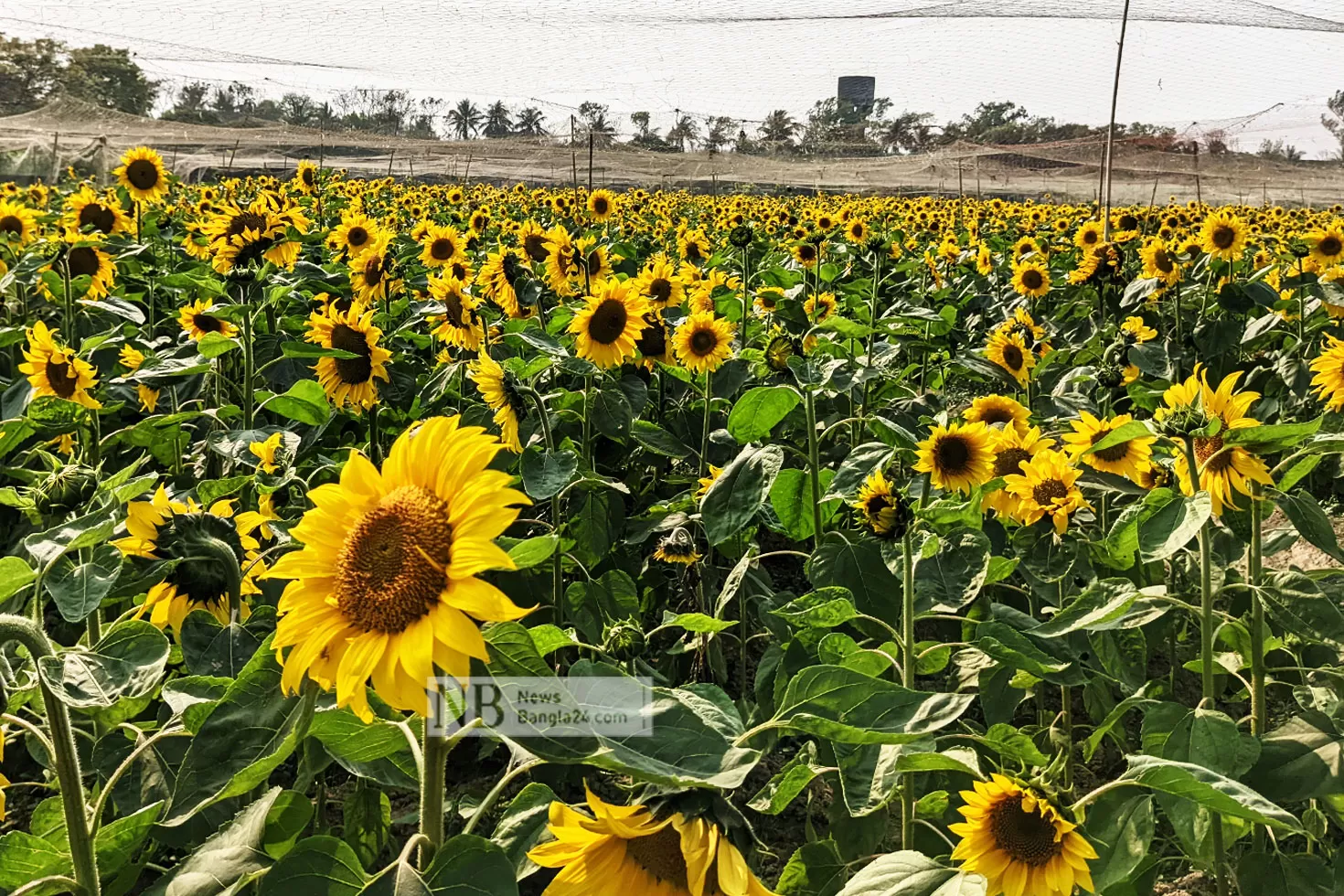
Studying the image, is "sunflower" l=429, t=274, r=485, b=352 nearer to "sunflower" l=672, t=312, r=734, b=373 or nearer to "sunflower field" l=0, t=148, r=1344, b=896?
"sunflower field" l=0, t=148, r=1344, b=896

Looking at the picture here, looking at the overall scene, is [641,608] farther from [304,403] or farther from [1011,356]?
[1011,356]

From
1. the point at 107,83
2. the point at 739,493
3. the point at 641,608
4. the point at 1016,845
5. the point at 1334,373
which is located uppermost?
the point at 107,83

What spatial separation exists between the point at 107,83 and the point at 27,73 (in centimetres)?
618

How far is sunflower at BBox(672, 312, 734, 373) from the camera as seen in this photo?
10.3ft

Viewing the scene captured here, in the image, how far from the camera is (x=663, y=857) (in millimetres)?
883

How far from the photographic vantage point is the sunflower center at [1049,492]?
Answer: 2.06 metres

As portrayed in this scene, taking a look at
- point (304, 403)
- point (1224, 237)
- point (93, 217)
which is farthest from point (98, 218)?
point (1224, 237)

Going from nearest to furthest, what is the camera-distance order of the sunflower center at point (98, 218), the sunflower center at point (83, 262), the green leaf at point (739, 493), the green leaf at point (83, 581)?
the green leaf at point (83, 581) → the green leaf at point (739, 493) → the sunflower center at point (83, 262) → the sunflower center at point (98, 218)

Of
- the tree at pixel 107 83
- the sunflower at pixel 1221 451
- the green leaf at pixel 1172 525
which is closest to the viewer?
the green leaf at pixel 1172 525

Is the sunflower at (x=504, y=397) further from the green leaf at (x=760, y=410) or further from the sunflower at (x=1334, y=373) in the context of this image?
the sunflower at (x=1334, y=373)

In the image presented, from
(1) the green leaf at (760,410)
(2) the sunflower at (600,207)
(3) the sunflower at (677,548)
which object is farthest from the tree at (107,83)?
(3) the sunflower at (677,548)

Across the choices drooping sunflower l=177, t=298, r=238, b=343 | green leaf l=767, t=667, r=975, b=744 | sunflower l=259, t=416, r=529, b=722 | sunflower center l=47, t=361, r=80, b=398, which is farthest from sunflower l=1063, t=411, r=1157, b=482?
drooping sunflower l=177, t=298, r=238, b=343

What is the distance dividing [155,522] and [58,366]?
177 centimetres

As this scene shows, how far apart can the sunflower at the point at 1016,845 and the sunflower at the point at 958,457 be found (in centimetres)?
103
